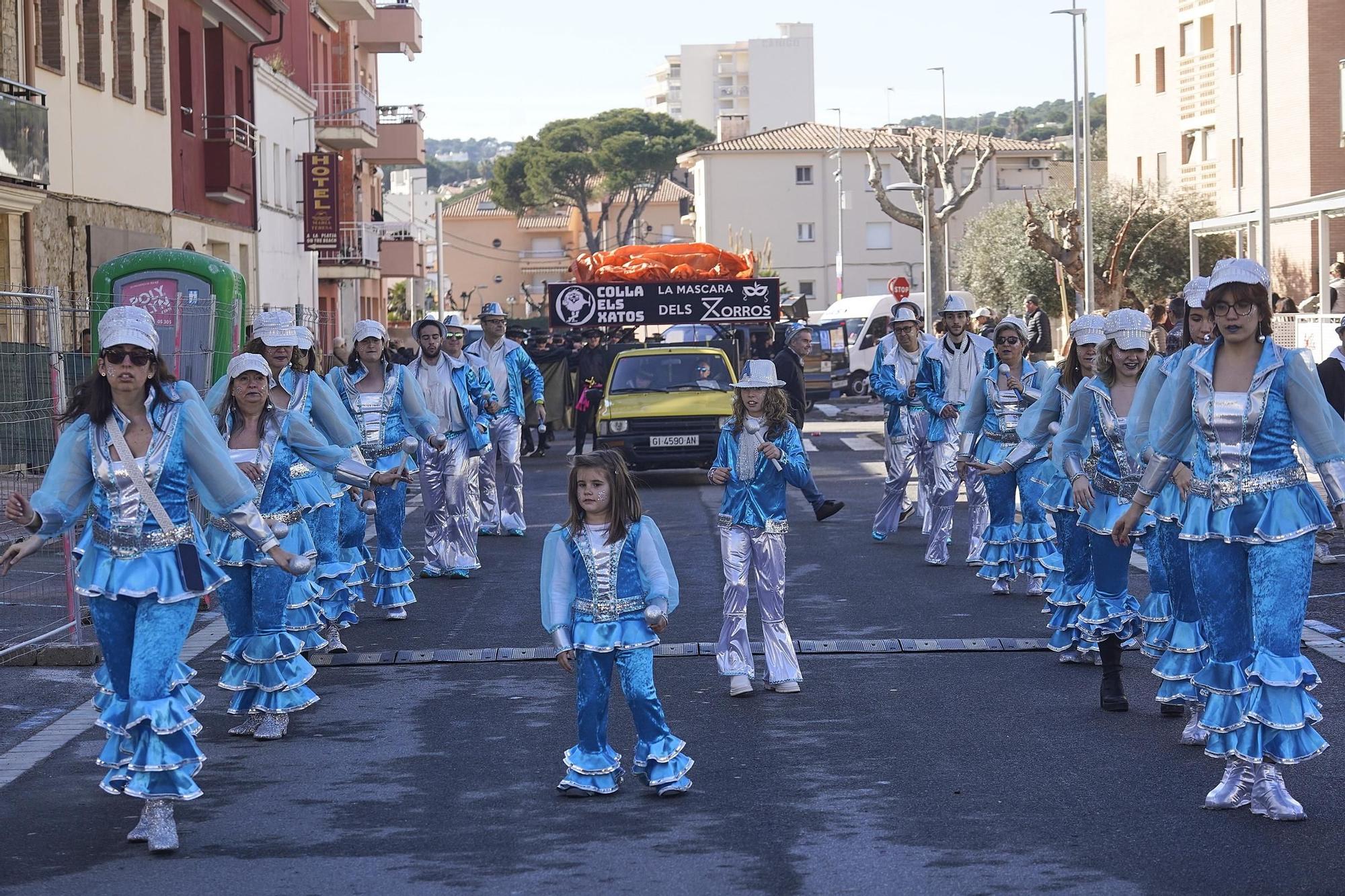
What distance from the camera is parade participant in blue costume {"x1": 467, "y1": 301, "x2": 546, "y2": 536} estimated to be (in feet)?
52.5

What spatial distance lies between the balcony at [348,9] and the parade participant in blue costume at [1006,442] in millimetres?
39368

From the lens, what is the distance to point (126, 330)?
20.6 feet

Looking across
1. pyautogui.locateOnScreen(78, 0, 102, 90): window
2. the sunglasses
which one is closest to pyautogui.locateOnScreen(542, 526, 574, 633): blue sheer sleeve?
the sunglasses

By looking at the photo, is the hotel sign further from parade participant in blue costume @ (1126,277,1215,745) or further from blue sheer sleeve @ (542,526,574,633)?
blue sheer sleeve @ (542,526,574,633)

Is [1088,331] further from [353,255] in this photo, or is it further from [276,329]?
[353,255]

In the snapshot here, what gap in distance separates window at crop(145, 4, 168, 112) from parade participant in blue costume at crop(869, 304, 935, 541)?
16.1m

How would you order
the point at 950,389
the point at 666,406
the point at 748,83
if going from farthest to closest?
the point at 748,83
the point at 666,406
the point at 950,389

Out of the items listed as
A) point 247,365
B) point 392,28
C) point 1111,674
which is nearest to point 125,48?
point 247,365

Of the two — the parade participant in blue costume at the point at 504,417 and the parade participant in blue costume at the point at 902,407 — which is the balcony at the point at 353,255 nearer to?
the parade participant in blue costume at the point at 504,417

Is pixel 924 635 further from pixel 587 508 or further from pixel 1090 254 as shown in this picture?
pixel 1090 254

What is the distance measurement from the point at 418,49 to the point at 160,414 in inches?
2200

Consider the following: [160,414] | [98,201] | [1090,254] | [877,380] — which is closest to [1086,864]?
[160,414]

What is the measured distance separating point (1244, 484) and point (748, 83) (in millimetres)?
159467

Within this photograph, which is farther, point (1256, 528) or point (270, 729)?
point (270, 729)
